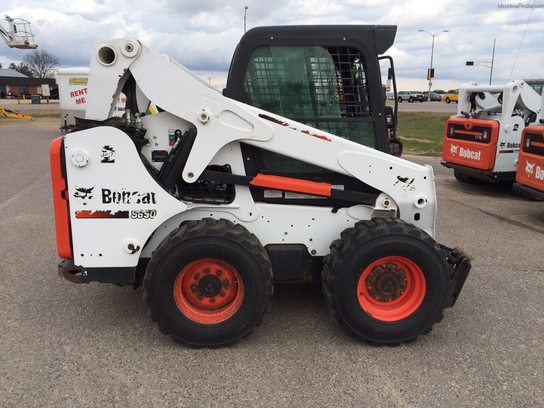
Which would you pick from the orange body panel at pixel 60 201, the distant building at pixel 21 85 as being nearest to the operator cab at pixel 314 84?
the orange body panel at pixel 60 201

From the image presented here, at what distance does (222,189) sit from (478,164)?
22.6ft

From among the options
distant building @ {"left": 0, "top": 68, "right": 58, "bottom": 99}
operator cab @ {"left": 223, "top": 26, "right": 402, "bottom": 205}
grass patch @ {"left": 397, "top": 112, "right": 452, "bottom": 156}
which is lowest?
grass patch @ {"left": 397, "top": 112, "right": 452, "bottom": 156}

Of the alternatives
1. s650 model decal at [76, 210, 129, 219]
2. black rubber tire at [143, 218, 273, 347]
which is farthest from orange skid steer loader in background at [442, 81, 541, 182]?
s650 model decal at [76, 210, 129, 219]

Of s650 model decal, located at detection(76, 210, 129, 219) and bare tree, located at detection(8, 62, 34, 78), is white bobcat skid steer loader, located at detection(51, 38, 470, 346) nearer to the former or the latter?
s650 model decal, located at detection(76, 210, 129, 219)

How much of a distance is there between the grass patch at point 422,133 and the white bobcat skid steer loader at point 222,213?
39.3ft

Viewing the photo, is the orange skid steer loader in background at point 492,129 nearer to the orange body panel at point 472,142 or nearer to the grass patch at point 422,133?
the orange body panel at point 472,142

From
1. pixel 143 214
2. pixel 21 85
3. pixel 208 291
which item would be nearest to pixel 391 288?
pixel 208 291

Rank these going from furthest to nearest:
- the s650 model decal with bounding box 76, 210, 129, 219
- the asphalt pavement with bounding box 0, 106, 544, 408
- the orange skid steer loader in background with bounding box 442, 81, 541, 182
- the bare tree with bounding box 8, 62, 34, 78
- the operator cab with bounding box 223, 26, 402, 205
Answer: the bare tree with bounding box 8, 62, 34, 78 < the orange skid steer loader in background with bounding box 442, 81, 541, 182 < the operator cab with bounding box 223, 26, 402, 205 < the s650 model decal with bounding box 76, 210, 129, 219 < the asphalt pavement with bounding box 0, 106, 544, 408

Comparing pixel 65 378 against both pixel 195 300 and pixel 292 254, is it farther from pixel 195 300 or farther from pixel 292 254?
pixel 292 254

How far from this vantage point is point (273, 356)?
11.0 feet

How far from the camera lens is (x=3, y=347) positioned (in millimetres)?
3451

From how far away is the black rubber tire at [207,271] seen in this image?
10.8ft

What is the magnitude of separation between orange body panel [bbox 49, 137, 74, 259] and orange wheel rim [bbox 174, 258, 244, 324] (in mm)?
884

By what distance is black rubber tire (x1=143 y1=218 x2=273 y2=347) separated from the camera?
130 inches
